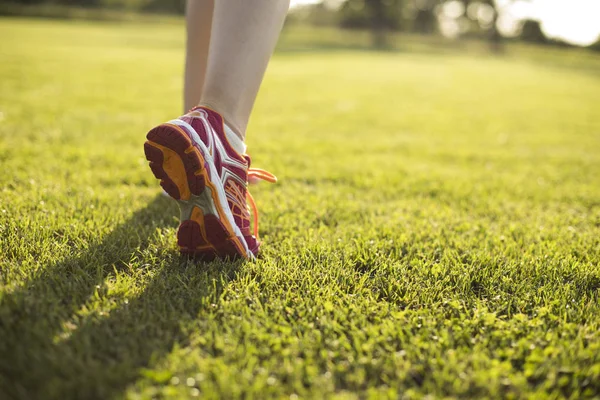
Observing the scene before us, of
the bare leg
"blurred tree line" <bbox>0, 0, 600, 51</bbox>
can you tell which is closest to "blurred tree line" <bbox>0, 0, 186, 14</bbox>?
"blurred tree line" <bbox>0, 0, 600, 51</bbox>

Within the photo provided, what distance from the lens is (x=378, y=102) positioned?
325 inches

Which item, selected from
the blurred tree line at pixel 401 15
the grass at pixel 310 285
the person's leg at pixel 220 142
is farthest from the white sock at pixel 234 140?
the blurred tree line at pixel 401 15

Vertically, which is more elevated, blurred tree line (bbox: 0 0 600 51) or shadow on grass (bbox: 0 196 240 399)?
blurred tree line (bbox: 0 0 600 51)

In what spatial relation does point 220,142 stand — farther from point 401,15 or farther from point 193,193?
point 401,15

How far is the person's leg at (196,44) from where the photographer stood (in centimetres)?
226

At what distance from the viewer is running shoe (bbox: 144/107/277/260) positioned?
1.57 m

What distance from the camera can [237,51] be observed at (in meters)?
1.71

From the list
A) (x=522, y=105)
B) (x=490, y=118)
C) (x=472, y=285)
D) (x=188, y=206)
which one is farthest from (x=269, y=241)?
(x=522, y=105)

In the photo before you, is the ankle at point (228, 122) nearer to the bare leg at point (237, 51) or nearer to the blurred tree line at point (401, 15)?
the bare leg at point (237, 51)

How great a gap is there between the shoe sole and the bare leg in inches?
10.4

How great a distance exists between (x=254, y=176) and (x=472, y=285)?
1068 mm

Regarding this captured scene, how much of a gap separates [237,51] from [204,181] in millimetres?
521

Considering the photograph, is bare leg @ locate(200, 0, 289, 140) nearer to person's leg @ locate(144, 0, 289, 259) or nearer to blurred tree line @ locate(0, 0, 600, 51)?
person's leg @ locate(144, 0, 289, 259)

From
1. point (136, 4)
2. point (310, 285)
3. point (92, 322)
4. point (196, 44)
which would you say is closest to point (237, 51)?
point (196, 44)
